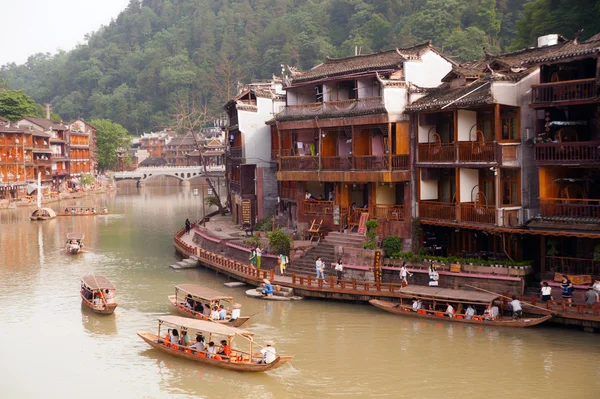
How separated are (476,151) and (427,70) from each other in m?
7.88

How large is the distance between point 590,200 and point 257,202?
91.2 feet

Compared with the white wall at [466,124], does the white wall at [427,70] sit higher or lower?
higher

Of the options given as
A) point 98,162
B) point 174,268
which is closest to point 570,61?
point 174,268

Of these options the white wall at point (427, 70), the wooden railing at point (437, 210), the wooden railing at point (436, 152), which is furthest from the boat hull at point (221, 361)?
the white wall at point (427, 70)

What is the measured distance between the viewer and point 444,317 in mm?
30656

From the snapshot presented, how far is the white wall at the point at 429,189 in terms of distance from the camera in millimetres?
37000

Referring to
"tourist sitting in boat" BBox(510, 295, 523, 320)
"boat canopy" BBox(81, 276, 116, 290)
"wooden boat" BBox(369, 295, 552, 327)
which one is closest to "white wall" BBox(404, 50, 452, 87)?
Result: "wooden boat" BBox(369, 295, 552, 327)

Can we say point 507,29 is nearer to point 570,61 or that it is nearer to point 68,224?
point 68,224

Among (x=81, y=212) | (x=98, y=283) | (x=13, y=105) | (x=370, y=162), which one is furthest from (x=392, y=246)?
(x=13, y=105)

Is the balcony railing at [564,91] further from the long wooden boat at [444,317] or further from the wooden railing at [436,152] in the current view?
the long wooden boat at [444,317]

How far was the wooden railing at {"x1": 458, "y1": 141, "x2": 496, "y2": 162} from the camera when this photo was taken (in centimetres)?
3306

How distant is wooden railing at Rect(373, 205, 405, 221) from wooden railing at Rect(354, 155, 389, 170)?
2.21m

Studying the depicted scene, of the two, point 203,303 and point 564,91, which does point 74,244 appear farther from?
point 564,91

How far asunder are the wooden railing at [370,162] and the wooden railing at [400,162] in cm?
44
